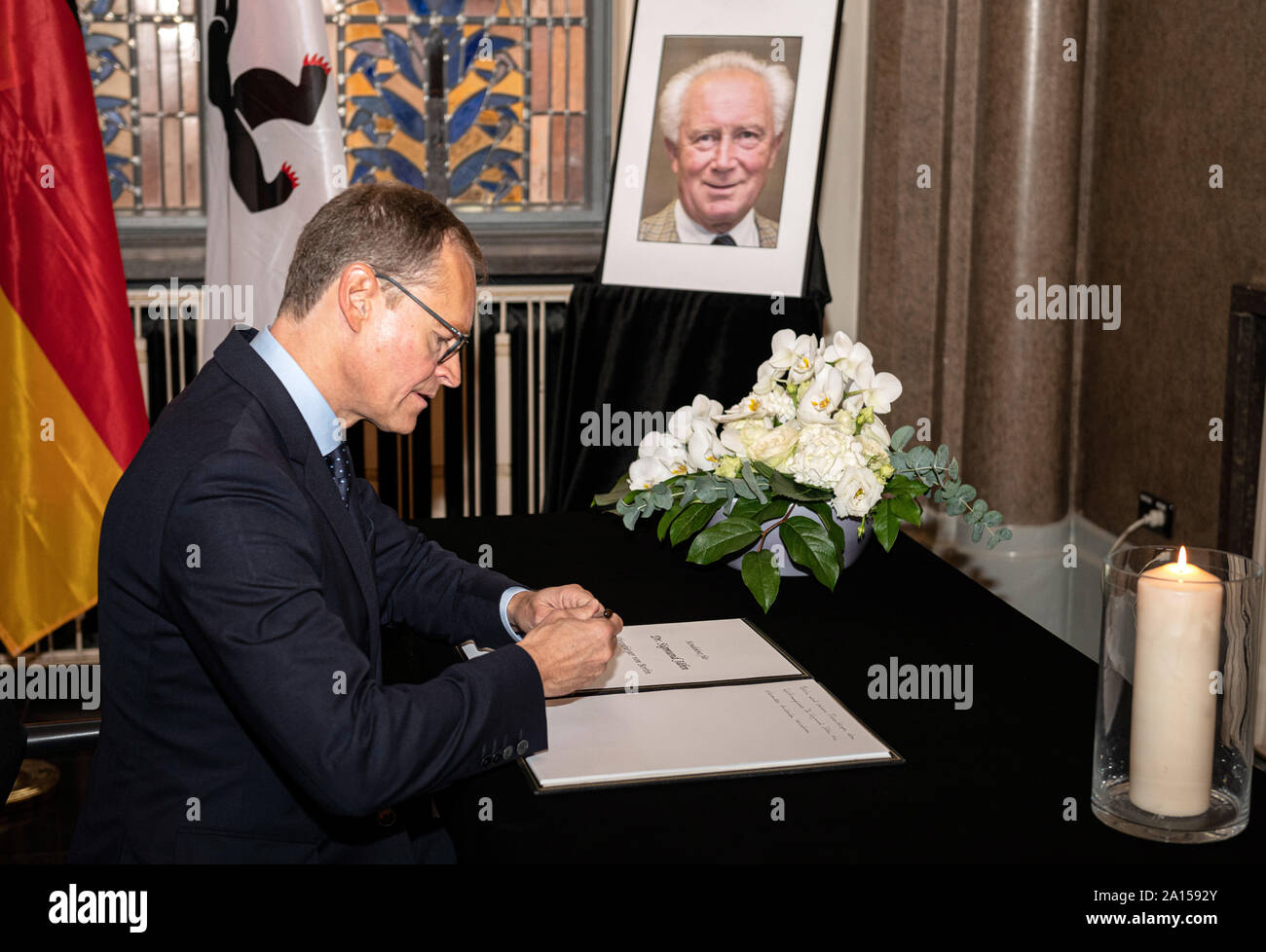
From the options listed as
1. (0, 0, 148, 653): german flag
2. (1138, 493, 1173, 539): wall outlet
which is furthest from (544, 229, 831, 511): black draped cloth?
(0, 0, 148, 653): german flag

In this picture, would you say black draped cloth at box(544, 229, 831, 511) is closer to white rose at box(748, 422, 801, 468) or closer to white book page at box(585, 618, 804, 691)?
white rose at box(748, 422, 801, 468)

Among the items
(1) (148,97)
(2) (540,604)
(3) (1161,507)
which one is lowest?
(3) (1161,507)

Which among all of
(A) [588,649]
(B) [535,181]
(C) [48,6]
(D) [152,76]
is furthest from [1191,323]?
(D) [152,76]

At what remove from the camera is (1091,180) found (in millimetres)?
4137

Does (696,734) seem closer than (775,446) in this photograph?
Yes

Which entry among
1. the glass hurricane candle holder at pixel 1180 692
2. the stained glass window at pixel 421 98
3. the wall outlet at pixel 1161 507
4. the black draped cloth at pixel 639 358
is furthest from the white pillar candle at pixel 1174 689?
the stained glass window at pixel 421 98

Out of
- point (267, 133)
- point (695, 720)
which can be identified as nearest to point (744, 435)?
point (695, 720)

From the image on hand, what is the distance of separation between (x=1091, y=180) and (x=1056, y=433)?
2.55 ft

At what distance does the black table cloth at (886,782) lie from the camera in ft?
4.17

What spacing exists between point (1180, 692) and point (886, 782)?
12.3 inches

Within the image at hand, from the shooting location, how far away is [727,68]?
373 cm

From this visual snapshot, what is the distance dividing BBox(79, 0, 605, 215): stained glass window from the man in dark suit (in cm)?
307

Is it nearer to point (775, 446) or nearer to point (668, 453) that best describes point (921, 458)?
point (775, 446)
